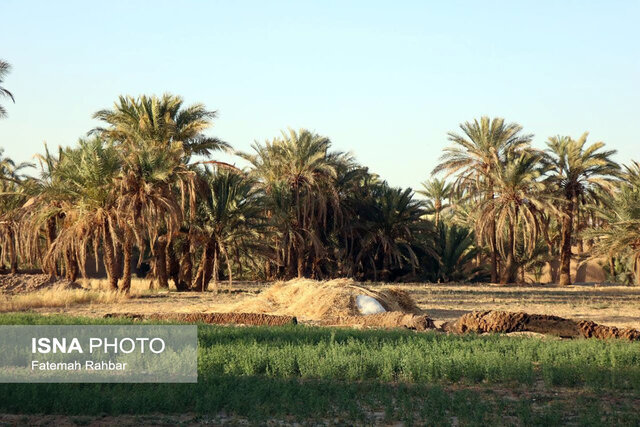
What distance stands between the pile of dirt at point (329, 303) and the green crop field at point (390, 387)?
15.6 feet

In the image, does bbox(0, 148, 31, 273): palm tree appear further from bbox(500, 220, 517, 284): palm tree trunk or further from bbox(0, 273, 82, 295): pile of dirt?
bbox(500, 220, 517, 284): palm tree trunk

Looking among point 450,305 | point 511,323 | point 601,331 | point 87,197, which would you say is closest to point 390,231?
point 450,305

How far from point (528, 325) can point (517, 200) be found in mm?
23156

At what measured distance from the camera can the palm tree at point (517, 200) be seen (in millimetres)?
36781

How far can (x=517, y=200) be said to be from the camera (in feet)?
124

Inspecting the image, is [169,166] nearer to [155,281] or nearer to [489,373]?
[155,281]

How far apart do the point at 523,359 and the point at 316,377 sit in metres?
2.87

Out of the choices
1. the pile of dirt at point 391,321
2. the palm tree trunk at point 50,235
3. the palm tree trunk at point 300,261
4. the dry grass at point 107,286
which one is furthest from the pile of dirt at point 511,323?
the palm tree trunk at point 300,261

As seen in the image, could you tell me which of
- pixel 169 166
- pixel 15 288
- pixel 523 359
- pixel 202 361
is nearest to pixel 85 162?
pixel 169 166

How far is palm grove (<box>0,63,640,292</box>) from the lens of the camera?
85.2ft

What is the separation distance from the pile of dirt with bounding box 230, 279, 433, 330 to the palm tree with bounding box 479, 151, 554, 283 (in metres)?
17.7

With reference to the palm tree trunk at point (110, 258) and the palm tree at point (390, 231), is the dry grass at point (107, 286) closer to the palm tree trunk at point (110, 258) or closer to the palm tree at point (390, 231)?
the palm tree trunk at point (110, 258)

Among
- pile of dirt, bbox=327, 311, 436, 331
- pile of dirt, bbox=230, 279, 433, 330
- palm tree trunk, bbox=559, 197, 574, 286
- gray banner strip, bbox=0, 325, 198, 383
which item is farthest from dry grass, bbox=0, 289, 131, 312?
palm tree trunk, bbox=559, 197, 574, 286

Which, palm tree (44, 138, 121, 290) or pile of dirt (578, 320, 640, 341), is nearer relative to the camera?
pile of dirt (578, 320, 640, 341)
